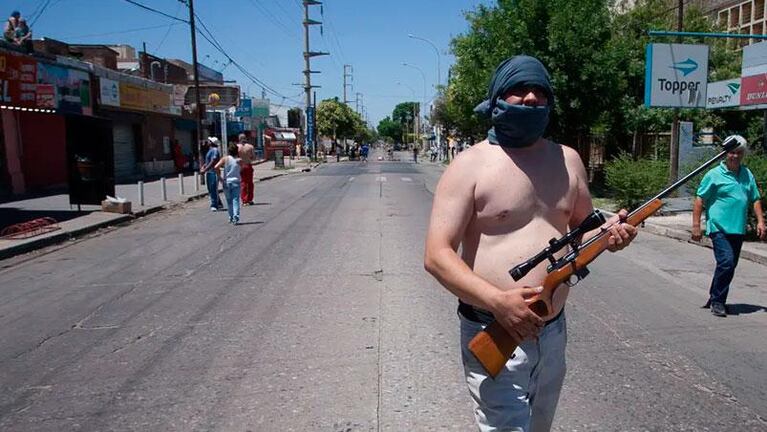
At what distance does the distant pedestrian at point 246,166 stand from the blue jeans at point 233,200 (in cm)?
Answer: 219

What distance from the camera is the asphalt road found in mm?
3934

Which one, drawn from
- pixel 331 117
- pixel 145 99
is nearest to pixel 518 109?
pixel 145 99

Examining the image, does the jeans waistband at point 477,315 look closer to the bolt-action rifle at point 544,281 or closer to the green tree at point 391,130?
the bolt-action rifle at point 544,281

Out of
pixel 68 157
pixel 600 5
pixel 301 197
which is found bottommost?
pixel 301 197

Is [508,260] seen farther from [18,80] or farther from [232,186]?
[18,80]

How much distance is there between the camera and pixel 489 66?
2119 cm

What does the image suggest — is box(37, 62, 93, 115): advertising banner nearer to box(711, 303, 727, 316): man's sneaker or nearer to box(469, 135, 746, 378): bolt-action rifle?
box(711, 303, 727, 316): man's sneaker

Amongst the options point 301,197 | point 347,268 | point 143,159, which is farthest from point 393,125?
point 347,268

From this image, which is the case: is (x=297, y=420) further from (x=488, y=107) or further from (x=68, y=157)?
(x=68, y=157)

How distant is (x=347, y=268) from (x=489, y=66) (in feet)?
47.0

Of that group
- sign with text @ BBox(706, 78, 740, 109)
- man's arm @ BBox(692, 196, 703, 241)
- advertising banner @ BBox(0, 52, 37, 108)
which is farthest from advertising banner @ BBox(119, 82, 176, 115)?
man's arm @ BBox(692, 196, 703, 241)

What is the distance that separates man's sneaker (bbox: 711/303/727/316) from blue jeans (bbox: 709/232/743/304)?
4 centimetres

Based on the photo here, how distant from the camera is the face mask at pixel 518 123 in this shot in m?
2.23

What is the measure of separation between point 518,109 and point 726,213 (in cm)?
486
